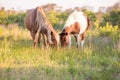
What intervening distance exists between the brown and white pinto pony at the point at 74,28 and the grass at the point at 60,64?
70 centimetres

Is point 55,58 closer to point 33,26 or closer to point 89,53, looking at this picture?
point 89,53

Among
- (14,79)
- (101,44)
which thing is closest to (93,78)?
(14,79)

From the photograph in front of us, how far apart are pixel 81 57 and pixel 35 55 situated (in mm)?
1418

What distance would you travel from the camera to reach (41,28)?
11.8 m

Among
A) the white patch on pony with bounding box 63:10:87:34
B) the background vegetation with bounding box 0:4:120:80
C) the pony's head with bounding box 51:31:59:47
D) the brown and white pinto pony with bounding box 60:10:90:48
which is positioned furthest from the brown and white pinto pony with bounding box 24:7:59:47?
the white patch on pony with bounding box 63:10:87:34

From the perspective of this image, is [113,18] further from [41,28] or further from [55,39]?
[55,39]

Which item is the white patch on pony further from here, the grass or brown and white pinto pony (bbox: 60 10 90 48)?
the grass

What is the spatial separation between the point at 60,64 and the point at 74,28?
3491mm

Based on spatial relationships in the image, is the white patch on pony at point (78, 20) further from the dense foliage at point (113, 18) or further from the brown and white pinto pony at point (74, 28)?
the dense foliage at point (113, 18)

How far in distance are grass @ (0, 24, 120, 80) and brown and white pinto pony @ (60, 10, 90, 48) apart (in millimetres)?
700

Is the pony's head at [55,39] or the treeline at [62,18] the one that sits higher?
the pony's head at [55,39]

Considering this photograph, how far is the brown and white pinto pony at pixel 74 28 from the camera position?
1207 cm

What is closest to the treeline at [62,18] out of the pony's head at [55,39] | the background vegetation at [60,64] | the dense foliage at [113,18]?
the dense foliage at [113,18]

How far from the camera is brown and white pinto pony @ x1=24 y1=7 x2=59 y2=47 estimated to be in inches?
449
